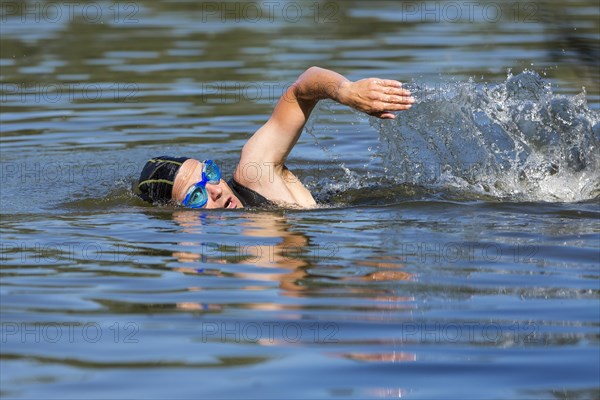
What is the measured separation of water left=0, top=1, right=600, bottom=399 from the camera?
5418 millimetres

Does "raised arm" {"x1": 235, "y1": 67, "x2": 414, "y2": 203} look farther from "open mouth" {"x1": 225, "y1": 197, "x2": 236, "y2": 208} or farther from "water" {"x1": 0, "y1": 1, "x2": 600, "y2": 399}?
"water" {"x1": 0, "y1": 1, "x2": 600, "y2": 399}

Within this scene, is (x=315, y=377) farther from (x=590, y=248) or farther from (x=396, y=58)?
(x=396, y=58)

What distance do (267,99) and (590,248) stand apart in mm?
7365

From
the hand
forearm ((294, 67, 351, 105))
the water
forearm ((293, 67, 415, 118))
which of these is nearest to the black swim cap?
the water

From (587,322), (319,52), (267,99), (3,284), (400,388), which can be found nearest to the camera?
(400,388)

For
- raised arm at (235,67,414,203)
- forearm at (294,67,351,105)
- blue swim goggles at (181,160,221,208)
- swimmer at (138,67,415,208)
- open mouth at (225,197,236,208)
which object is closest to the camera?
forearm at (294,67,351,105)

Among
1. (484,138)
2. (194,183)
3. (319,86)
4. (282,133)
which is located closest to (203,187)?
(194,183)

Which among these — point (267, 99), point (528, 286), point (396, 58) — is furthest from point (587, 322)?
point (396, 58)

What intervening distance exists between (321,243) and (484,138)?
10.6 feet

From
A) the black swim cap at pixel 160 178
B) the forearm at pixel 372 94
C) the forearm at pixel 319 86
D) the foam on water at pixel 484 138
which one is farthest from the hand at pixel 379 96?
the foam on water at pixel 484 138

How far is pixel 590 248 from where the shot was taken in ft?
23.4

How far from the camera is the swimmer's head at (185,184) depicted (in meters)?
8.86

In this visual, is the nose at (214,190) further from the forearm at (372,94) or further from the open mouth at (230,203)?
the forearm at (372,94)

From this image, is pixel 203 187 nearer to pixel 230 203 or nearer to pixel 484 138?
pixel 230 203
